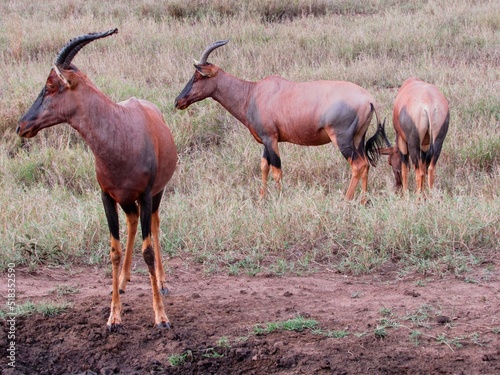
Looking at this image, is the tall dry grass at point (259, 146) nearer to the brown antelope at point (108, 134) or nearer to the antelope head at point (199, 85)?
the antelope head at point (199, 85)

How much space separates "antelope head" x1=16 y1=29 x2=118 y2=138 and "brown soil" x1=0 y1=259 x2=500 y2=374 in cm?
141

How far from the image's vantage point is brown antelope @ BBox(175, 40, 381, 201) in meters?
8.50

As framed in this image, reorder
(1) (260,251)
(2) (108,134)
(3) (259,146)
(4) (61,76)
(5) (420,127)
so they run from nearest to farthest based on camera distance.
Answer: (4) (61,76) < (2) (108,134) < (1) (260,251) < (5) (420,127) < (3) (259,146)

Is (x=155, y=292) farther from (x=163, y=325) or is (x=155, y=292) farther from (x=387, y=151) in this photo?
(x=387, y=151)

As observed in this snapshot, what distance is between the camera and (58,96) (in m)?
4.85

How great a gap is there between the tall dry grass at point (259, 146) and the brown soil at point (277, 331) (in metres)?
0.40

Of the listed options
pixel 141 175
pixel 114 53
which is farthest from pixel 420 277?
pixel 114 53

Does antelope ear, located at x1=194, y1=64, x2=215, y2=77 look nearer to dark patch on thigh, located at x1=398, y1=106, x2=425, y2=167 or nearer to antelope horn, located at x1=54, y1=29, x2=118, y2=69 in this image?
dark patch on thigh, located at x1=398, y1=106, x2=425, y2=167

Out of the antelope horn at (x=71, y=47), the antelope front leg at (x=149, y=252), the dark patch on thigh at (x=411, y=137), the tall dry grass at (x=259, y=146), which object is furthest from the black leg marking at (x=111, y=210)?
the dark patch on thigh at (x=411, y=137)

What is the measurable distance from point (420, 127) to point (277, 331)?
427cm

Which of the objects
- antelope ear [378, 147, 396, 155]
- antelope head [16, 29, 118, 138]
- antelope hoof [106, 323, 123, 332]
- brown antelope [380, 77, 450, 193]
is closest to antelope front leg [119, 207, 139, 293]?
antelope hoof [106, 323, 123, 332]

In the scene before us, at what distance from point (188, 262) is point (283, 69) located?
22.4 ft

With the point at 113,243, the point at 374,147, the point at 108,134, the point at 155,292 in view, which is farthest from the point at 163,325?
the point at 374,147

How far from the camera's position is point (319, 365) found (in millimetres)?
4508
